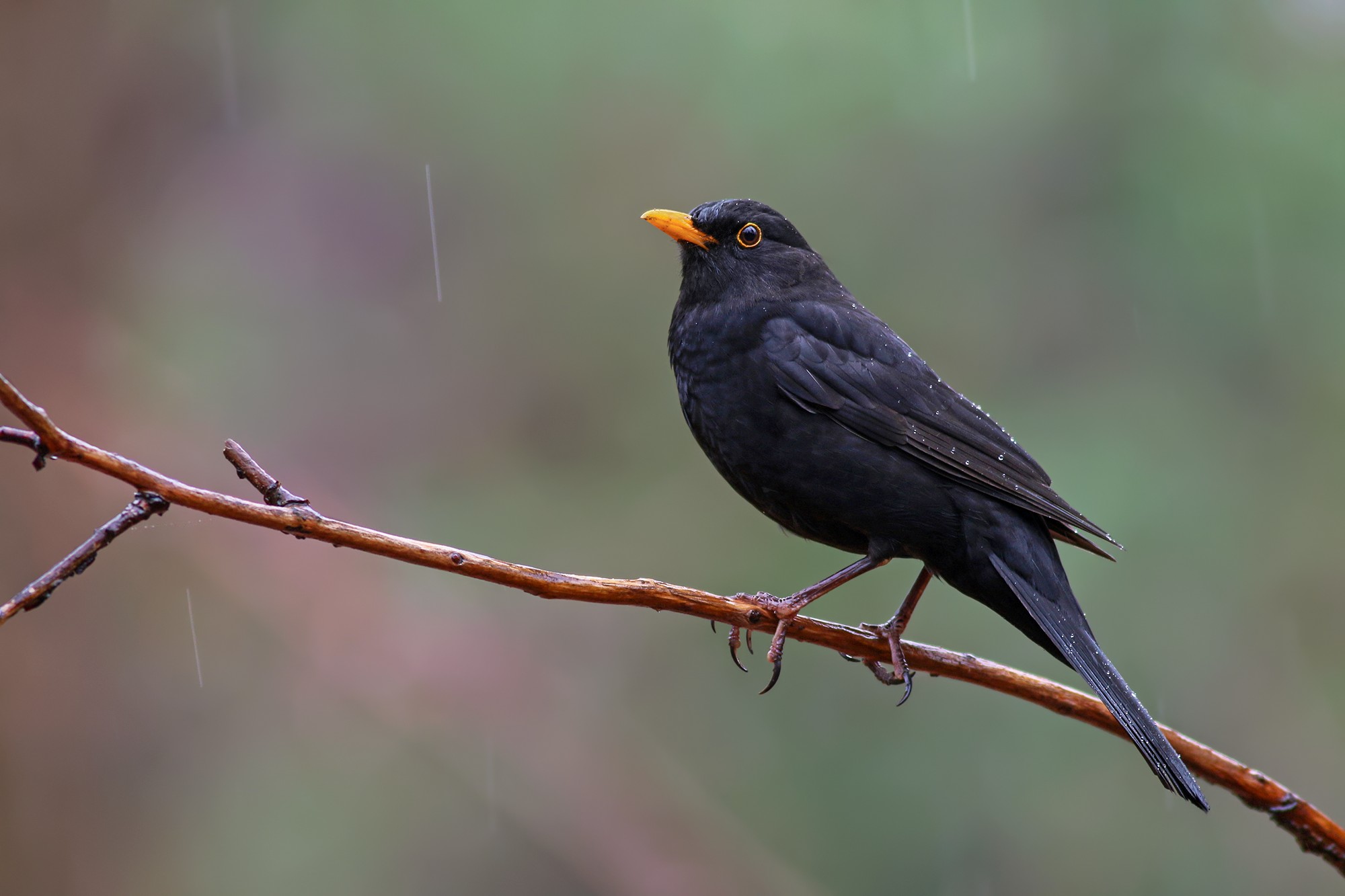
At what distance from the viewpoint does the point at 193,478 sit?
6.42 m

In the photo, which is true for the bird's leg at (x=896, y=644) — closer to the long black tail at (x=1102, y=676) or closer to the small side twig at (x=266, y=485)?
the long black tail at (x=1102, y=676)

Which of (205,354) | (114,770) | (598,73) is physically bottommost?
(114,770)

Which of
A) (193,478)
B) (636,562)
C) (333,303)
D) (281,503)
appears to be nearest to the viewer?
(281,503)

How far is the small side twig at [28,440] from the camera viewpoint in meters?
1.99

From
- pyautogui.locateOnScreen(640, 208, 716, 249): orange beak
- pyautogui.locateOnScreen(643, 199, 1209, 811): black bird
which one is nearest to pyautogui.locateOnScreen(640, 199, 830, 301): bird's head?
pyautogui.locateOnScreen(640, 208, 716, 249): orange beak

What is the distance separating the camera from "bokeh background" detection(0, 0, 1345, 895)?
20.1 ft

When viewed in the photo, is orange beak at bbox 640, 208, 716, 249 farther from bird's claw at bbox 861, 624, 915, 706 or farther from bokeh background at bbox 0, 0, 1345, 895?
bokeh background at bbox 0, 0, 1345, 895

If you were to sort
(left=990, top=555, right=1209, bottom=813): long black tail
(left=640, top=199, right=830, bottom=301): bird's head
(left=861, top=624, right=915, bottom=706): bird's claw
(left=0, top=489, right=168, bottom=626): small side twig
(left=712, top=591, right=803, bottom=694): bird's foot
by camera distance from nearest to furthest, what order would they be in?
(left=0, top=489, right=168, bottom=626): small side twig → (left=990, top=555, right=1209, bottom=813): long black tail → (left=712, top=591, right=803, bottom=694): bird's foot → (left=861, top=624, right=915, bottom=706): bird's claw → (left=640, top=199, right=830, bottom=301): bird's head

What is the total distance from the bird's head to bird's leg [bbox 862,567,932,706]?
121 centimetres

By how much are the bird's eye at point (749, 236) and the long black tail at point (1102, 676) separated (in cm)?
149

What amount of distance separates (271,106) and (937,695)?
5.49 meters

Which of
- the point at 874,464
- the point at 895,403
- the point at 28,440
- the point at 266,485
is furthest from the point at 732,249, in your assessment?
the point at 28,440

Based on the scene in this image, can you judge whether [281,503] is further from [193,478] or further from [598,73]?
[598,73]

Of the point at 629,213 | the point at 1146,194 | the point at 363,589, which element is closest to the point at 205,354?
the point at 363,589
